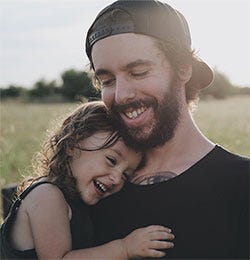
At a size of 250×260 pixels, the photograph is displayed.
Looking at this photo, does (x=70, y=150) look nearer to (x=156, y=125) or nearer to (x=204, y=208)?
(x=156, y=125)

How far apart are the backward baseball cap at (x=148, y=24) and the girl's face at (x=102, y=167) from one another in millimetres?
504

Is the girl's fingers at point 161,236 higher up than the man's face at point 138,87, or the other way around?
the man's face at point 138,87

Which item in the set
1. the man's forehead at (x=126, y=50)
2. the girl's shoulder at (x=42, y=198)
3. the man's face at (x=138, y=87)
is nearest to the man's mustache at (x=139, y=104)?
the man's face at (x=138, y=87)

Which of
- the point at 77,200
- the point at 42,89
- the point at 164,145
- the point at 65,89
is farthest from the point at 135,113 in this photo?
the point at 42,89

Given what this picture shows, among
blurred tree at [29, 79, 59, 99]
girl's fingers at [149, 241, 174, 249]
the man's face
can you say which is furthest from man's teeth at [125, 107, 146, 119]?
blurred tree at [29, 79, 59, 99]

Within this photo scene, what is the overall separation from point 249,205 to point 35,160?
1.39 m


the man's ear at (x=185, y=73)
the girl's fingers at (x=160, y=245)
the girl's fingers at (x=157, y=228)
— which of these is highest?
the man's ear at (x=185, y=73)

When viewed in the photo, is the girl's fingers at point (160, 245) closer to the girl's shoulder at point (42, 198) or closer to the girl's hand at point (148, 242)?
the girl's hand at point (148, 242)

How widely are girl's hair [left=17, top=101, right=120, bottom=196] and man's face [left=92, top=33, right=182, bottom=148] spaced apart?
0.15 m

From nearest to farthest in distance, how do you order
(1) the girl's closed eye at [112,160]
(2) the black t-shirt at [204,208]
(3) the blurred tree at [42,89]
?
1. (2) the black t-shirt at [204,208]
2. (1) the girl's closed eye at [112,160]
3. (3) the blurred tree at [42,89]

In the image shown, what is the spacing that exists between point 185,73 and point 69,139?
690 mm

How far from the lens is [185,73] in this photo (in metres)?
2.83

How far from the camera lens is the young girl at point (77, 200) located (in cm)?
238

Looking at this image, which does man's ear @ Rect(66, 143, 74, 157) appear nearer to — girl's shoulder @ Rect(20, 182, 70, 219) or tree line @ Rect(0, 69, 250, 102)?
girl's shoulder @ Rect(20, 182, 70, 219)
